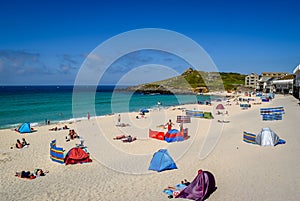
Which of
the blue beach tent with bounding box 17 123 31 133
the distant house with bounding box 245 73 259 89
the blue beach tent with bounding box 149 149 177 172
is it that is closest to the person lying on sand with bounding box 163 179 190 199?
the blue beach tent with bounding box 149 149 177 172

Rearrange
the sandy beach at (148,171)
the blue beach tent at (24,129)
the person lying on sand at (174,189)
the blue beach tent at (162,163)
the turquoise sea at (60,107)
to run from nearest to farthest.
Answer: the person lying on sand at (174,189), the sandy beach at (148,171), the blue beach tent at (162,163), the blue beach tent at (24,129), the turquoise sea at (60,107)

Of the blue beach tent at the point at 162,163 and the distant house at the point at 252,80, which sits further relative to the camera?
the distant house at the point at 252,80

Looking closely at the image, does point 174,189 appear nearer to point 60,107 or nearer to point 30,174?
point 30,174

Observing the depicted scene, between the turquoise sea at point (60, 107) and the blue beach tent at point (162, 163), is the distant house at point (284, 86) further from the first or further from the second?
the blue beach tent at point (162, 163)

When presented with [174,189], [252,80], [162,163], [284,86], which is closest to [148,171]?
[162,163]

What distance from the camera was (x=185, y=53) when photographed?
48.2ft

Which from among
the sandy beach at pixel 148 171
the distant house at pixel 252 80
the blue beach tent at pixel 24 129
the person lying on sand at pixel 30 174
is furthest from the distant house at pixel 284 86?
the person lying on sand at pixel 30 174

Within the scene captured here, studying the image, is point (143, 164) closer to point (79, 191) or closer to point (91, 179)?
point (91, 179)

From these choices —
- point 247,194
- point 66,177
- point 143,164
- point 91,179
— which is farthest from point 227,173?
point 66,177

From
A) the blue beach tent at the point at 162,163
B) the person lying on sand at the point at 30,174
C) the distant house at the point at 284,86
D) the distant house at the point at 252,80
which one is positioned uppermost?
the distant house at the point at 252,80

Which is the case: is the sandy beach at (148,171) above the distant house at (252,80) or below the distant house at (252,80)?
below

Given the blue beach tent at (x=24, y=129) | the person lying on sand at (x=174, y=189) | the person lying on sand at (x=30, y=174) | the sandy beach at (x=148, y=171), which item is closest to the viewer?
the person lying on sand at (x=174, y=189)

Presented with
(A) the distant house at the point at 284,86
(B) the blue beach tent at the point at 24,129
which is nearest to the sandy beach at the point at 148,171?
(B) the blue beach tent at the point at 24,129

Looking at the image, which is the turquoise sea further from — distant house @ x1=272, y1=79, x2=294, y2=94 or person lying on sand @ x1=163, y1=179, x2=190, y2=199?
person lying on sand @ x1=163, y1=179, x2=190, y2=199
